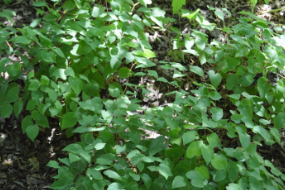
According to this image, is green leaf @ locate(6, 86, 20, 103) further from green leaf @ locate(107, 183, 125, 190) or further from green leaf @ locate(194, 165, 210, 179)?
green leaf @ locate(194, 165, 210, 179)

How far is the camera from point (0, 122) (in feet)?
5.83

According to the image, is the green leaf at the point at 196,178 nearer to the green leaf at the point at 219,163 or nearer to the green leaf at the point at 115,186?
the green leaf at the point at 219,163

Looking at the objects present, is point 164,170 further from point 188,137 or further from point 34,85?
point 34,85

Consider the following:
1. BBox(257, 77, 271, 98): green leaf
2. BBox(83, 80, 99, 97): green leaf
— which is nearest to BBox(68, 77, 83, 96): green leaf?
BBox(83, 80, 99, 97): green leaf

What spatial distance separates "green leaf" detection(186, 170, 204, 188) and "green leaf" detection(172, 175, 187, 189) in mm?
33

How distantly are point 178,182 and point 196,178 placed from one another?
88 millimetres

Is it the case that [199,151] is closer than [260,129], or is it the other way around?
[199,151]

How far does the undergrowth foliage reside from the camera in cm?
125

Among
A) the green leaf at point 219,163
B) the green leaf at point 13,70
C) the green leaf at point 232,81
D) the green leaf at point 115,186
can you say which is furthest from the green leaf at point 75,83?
the green leaf at point 232,81

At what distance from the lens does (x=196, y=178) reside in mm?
1203

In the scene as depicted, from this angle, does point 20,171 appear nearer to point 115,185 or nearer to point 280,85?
point 115,185

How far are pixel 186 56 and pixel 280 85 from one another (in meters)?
0.69

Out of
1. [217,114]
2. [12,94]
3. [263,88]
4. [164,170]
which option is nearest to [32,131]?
[12,94]

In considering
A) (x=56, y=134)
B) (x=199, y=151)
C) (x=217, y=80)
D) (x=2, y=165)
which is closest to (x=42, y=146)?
(x=56, y=134)
